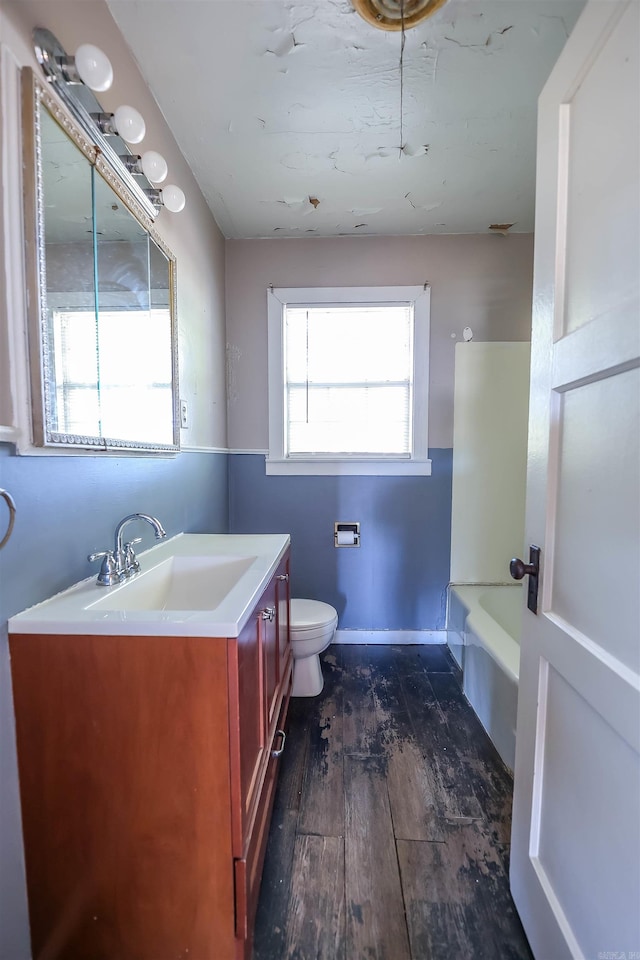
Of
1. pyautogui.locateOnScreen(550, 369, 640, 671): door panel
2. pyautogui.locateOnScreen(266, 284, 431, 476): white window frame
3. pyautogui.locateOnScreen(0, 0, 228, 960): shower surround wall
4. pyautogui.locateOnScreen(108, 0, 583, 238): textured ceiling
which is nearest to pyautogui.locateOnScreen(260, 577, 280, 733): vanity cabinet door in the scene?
pyautogui.locateOnScreen(0, 0, 228, 960): shower surround wall

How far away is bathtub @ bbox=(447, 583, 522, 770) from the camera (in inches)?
55.8

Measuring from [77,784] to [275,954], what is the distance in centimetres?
66

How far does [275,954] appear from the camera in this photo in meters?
0.88

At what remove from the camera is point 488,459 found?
2211 mm

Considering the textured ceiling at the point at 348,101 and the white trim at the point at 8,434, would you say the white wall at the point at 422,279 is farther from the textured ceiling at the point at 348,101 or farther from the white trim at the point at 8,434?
the white trim at the point at 8,434

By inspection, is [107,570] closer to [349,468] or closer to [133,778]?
[133,778]

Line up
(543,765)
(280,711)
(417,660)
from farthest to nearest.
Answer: (417,660) < (280,711) < (543,765)

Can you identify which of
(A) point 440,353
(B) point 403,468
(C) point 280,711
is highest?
(A) point 440,353

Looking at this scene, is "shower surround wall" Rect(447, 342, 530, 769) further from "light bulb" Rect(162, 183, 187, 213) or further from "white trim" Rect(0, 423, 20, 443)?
"white trim" Rect(0, 423, 20, 443)

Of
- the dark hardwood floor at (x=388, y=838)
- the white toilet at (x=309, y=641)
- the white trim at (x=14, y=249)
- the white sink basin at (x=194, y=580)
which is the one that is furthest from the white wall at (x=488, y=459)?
the white trim at (x=14, y=249)

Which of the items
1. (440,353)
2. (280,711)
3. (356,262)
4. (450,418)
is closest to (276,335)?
(356,262)

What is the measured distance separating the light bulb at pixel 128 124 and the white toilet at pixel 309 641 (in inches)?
67.3

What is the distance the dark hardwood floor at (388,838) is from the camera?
92 cm

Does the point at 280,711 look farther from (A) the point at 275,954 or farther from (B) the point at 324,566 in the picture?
(B) the point at 324,566
